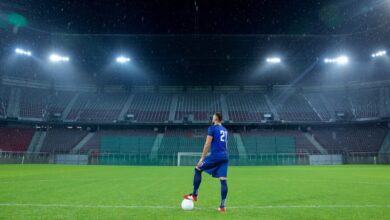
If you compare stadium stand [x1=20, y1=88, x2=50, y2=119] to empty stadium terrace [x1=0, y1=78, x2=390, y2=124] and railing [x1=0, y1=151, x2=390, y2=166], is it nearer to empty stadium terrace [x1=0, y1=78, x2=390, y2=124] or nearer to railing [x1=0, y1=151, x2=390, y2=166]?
empty stadium terrace [x1=0, y1=78, x2=390, y2=124]

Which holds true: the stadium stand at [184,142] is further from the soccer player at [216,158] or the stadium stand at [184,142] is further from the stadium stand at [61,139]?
the soccer player at [216,158]

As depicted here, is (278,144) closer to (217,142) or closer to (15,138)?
(15,138)

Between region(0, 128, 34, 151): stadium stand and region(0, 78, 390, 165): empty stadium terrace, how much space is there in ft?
0.42

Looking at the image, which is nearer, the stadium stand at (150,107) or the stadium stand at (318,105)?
the stadium stand at (318,105)

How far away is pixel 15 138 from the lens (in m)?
45.8

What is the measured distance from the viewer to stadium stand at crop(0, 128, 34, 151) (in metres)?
43.6

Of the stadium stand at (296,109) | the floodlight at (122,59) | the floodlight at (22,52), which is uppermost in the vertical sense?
the floodlight at (22,52)

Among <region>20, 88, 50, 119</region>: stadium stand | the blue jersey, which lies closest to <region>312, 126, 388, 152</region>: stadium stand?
the blue jersey

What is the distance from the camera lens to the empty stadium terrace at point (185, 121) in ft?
145

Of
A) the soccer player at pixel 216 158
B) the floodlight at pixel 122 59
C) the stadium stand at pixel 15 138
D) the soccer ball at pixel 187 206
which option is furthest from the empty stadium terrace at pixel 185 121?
the soccer ball at pixel 187 206

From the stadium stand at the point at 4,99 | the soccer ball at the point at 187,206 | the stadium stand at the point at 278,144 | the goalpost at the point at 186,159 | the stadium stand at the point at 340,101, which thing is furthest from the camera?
the stadium stand at the point at 340,101

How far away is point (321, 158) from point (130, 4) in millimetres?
32569

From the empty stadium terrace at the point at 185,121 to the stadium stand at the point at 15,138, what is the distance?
0.42ft

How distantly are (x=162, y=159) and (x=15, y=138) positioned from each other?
77.0 feet
